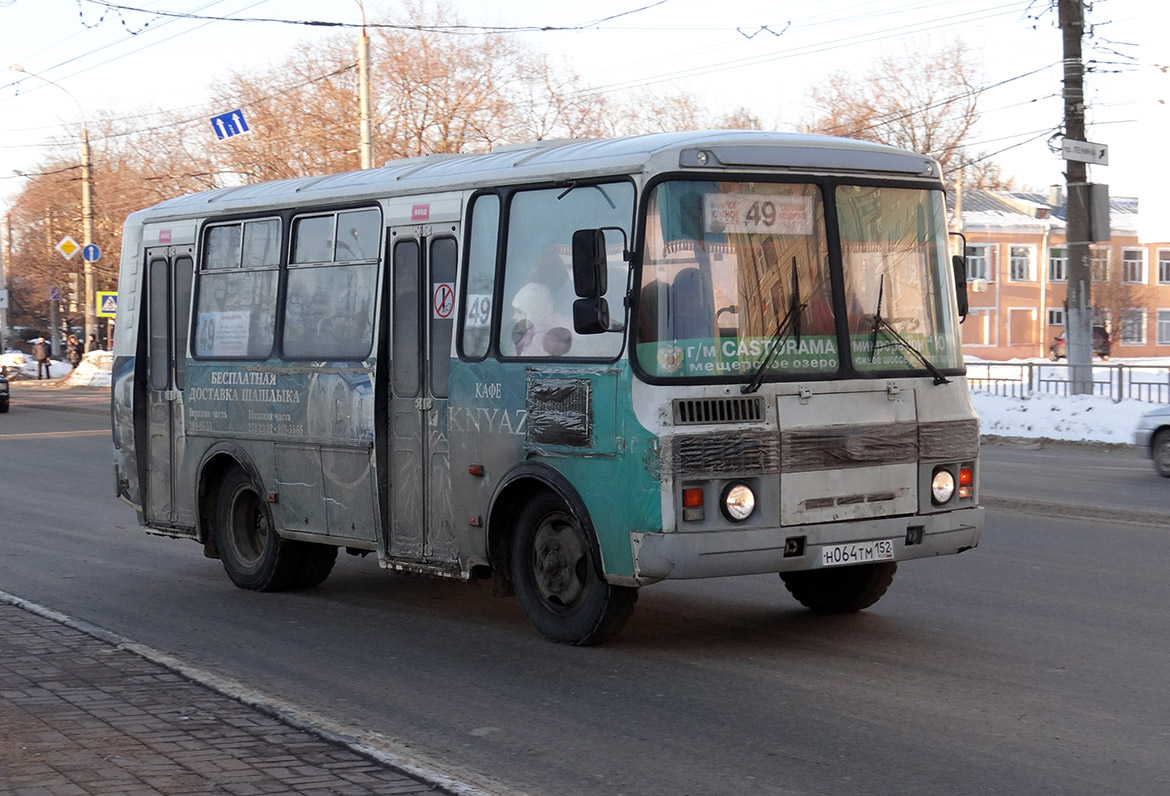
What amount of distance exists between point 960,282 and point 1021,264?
7816 cm

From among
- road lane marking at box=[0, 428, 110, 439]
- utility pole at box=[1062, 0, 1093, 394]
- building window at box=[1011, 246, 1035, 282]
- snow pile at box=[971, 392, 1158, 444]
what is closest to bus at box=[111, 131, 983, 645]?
snow pile at box=[971, 392, 1158, 444]

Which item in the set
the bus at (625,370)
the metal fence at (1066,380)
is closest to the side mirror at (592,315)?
the bus at (625,370)

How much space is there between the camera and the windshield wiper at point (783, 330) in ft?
24.8

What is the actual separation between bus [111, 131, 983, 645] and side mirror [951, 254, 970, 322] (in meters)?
0.03

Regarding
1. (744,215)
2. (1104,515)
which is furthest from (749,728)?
(1104,515)

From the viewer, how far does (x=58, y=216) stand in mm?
85125

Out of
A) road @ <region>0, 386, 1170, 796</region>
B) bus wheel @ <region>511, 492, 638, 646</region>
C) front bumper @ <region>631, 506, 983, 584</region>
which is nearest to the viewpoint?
road @ <region>0, 386, 1170, 796</region>

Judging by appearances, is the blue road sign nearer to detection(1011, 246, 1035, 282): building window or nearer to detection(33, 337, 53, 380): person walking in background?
detection(33, 337, 53, 380): person walking in background

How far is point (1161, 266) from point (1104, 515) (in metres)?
74.6

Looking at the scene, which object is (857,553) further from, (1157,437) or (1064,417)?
(1064,417)

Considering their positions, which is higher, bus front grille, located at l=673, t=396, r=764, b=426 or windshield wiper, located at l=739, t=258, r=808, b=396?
windshield wiper, located at l=739, t=258, r=808, b=396

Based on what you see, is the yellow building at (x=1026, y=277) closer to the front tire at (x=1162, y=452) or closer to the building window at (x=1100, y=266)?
the building window at (x=1100, y=266)

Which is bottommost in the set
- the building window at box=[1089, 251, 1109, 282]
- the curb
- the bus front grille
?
the curb

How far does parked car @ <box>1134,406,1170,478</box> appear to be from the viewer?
18203mm
